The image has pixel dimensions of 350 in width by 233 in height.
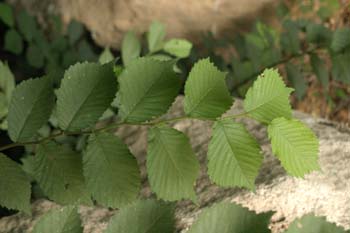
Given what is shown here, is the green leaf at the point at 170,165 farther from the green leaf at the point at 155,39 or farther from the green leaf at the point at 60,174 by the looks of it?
the green leaf at the point at 155,39

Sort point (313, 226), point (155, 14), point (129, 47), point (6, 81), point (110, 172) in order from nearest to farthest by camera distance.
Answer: point (313, 226) < point (110, 172) < point (6, 81) < point (129, 47) < point (155, 14)

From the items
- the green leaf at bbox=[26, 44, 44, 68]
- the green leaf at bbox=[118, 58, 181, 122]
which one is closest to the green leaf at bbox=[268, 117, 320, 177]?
the green leaf at bbox=[118, 58, 181, 122]

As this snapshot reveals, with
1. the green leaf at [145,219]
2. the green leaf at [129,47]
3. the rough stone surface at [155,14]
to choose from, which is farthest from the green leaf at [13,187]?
the rough stone surface at [155,14]

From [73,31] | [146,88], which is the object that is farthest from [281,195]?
[73,31]

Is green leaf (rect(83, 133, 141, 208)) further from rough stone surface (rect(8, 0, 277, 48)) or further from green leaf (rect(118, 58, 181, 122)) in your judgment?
rough stone surface (rect(8, 0, 277, 48))

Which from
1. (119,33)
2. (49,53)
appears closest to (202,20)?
(119,33)

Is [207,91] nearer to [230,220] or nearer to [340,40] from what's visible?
[230,220]

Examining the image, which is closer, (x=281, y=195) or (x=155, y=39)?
(x=281, y=195)
